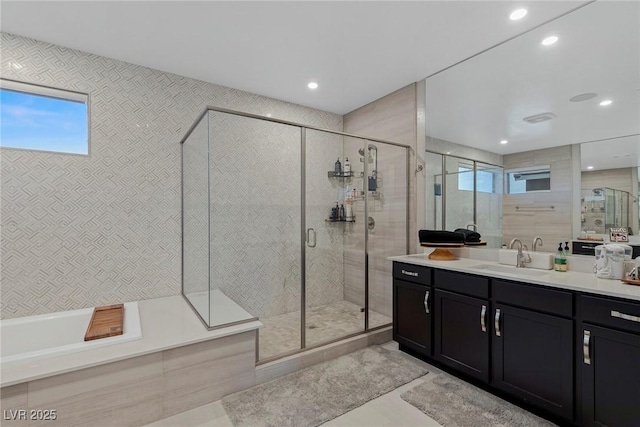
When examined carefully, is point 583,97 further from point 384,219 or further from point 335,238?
point 335,238

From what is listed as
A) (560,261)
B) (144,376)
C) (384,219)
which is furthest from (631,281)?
(144,376)

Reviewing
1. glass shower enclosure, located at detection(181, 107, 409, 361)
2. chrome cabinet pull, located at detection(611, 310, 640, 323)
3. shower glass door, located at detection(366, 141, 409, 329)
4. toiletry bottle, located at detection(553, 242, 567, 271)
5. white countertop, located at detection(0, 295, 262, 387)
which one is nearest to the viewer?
chrome cabinet pull, located at detection(611, 310, 640, 323)

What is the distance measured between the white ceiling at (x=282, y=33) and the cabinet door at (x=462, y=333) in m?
2.06

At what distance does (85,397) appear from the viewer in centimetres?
166

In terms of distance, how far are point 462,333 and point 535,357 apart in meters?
0.48

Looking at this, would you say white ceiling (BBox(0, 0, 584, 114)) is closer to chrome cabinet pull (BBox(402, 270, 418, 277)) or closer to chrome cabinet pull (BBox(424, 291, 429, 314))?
chrome cabinet pull (BBox(402, 270, 418, 277))

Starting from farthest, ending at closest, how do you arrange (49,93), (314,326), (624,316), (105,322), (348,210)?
(348,210)
(314,326)
(49,93)
(105,322)
(624,316)

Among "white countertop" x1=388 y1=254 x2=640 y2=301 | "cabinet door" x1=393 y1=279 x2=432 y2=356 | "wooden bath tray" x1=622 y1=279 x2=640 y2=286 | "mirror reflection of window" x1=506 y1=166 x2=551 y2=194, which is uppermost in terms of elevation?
"mirror reflection of window" x1=506 y1=166 x2=551 y2=194

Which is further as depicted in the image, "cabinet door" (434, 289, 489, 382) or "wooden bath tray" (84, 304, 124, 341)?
"cabinet door" (434, 289, 489, 382)

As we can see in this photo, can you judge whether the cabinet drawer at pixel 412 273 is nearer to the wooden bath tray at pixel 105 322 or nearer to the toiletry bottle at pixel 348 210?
the toiletry bottle at pixel 348 210

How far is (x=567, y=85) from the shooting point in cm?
206

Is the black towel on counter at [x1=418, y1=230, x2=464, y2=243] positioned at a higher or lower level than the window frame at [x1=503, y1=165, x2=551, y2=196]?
lower

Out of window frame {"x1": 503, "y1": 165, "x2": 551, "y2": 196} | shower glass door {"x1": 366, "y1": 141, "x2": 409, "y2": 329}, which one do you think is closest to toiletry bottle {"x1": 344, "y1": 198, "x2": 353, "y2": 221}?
shower glass door {"x1": 366, "y1": 141, "x2": 409, "y2": 329}

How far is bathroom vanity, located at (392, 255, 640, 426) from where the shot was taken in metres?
1.48
